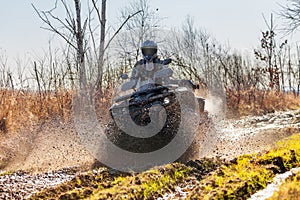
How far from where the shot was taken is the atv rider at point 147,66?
853 centimetres

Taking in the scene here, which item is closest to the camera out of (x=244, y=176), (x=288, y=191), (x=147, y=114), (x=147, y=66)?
(x=288, y=191)

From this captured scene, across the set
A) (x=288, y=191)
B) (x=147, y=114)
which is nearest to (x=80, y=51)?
(x=147, y=114)

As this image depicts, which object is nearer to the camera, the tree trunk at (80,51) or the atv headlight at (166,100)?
the atv headlight at (166,100)

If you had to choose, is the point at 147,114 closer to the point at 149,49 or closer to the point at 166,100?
the point at 166,100

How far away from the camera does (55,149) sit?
887 cm

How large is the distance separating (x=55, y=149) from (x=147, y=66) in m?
2.45

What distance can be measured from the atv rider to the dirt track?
1595 millimetres

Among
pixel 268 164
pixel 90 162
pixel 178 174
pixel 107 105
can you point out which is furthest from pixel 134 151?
pixel 107 105

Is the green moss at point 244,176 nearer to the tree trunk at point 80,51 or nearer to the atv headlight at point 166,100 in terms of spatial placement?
the atv headlight at point 166,100

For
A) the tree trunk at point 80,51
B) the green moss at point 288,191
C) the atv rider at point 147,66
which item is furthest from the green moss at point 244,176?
the tree trunk at point 80,51

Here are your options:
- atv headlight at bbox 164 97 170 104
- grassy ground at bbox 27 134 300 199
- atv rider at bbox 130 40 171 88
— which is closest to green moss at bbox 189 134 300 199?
grassy ground at bbox 27 134 300 199

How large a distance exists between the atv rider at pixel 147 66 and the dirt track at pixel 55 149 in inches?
62.8

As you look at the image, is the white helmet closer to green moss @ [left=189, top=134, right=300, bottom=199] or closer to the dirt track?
the dirt track

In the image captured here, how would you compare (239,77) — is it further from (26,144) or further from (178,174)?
(178,174)
